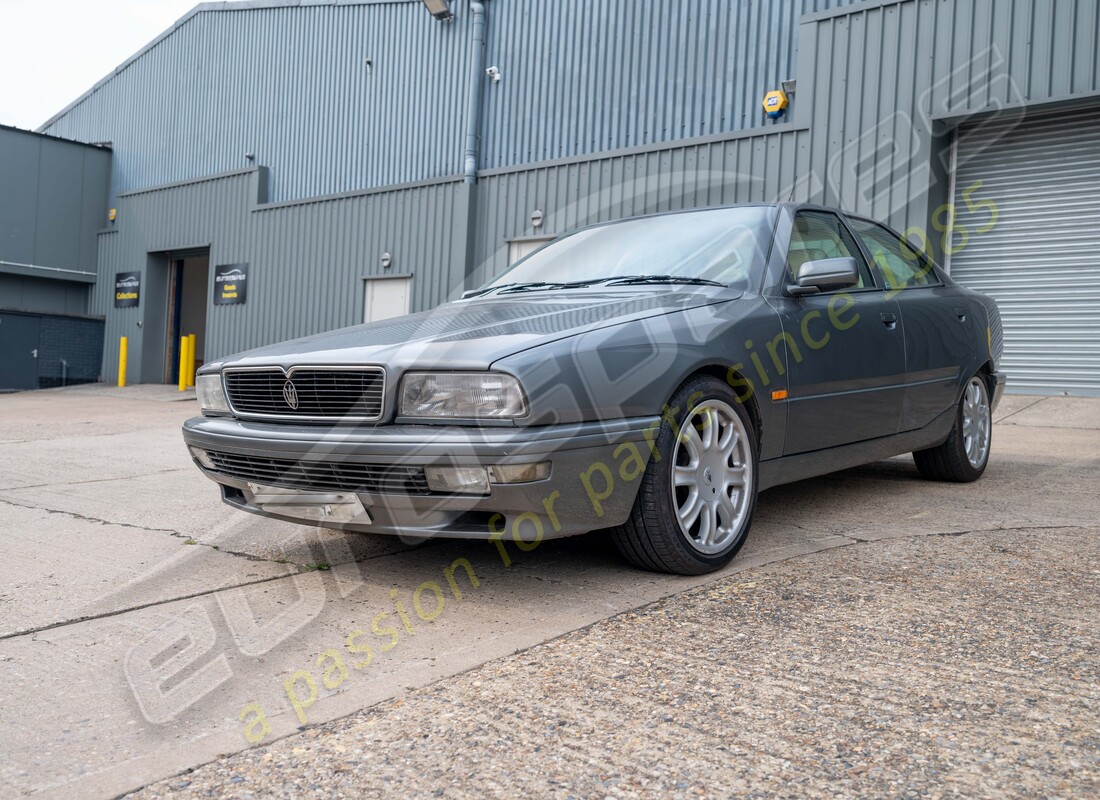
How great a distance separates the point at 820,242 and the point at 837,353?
0.56 m

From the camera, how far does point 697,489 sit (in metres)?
3.05

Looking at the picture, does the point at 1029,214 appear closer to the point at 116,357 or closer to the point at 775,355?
the point at 775,355

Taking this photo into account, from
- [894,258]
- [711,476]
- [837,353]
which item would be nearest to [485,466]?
[711,476]

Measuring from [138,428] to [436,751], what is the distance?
27.7 feet

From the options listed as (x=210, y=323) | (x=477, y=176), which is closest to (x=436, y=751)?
(x=477, y=176)

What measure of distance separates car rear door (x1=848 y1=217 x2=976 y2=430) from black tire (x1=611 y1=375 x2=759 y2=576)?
4.52 feet

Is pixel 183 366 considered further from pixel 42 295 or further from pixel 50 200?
pixel 50 200

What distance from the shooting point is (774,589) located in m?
2.91

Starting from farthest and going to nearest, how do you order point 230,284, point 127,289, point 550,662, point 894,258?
point 127,289, point 230,284, point 894,258, point 550,662

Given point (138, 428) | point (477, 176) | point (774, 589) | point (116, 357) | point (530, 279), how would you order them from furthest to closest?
point (116, 357) < point (477, 176) < point (138, 428) < point (530, 279) < point (774, 589)

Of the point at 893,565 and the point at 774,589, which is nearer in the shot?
the point at 774,589

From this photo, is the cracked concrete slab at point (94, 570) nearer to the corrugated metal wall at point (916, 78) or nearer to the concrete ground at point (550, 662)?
the concrete ground at point (550, 662)

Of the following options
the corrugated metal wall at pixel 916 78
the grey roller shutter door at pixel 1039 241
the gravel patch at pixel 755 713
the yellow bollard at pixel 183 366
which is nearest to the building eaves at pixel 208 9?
the yellow bollard at pixel 183 366

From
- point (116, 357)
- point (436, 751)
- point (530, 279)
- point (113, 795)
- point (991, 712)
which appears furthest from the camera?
point (116, 357)
